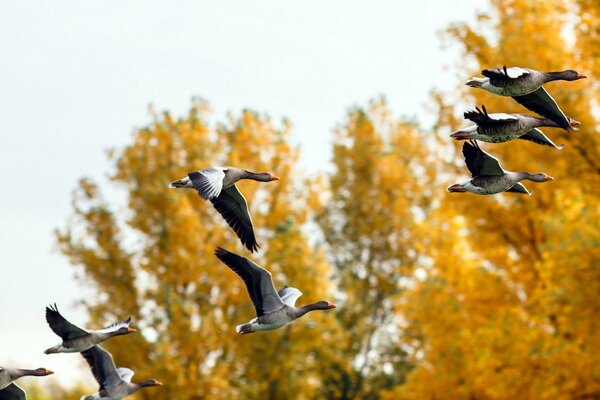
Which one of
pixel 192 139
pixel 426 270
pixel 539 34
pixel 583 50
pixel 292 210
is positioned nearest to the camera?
pixel 583 50

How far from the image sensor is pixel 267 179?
33.0 feet

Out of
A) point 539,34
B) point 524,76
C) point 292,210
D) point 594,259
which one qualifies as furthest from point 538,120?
point 292,210

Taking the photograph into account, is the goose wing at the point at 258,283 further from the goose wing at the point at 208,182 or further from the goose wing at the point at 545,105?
the goose wing at the point at 545,105

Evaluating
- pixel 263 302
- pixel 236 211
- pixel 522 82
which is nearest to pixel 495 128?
pixel 522 82

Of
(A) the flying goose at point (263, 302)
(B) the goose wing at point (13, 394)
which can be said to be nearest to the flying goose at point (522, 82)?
(A) the flying goose at point (263, 302)

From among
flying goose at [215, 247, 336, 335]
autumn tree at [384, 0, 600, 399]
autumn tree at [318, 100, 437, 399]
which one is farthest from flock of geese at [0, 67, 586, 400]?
autumn tree at [318, 100, 437, 399]

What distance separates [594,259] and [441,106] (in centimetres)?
695

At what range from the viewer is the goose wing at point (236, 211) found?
406 inches

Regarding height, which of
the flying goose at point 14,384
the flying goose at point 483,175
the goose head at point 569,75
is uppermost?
the goose head at point 569,75

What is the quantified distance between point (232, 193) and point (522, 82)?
395 cm

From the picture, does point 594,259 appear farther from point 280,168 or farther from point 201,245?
point 280,168

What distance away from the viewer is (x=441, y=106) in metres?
23.0

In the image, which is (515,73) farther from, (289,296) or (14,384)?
(14,384)

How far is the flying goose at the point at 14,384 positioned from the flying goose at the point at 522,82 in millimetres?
4820
